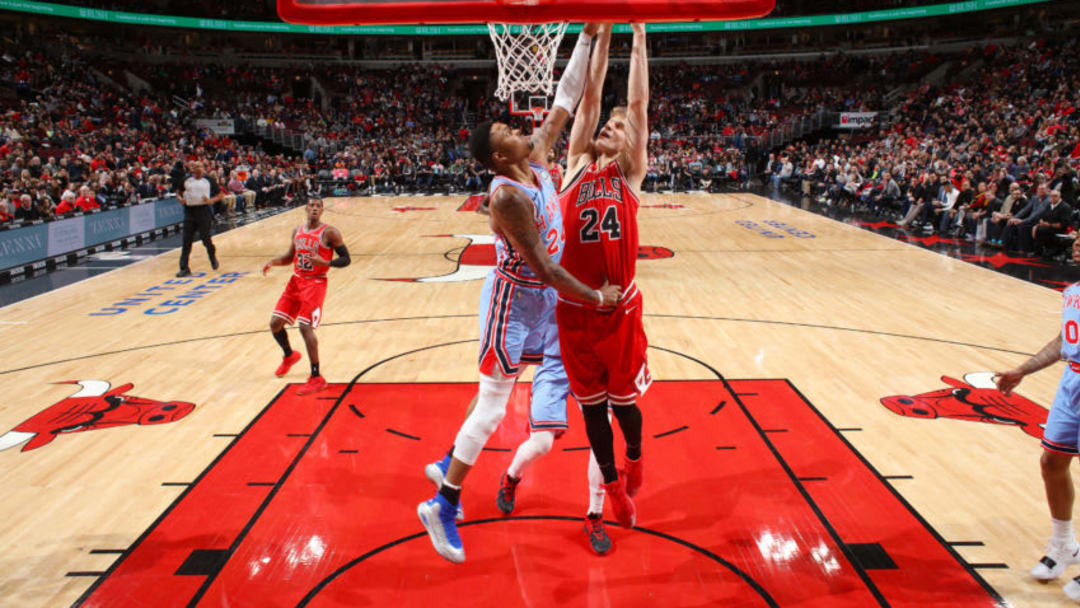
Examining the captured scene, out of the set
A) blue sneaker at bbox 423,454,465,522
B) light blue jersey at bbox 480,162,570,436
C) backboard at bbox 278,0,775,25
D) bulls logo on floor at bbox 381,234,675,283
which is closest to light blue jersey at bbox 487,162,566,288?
light blue jersey at bbox 480,162,570,436

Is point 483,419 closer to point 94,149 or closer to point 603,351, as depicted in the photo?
point 603,351

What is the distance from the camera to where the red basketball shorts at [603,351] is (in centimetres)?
340

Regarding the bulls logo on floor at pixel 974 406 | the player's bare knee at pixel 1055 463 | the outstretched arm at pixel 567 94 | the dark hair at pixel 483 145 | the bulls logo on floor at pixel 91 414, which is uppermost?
the outstretched arm at pixel 567 94

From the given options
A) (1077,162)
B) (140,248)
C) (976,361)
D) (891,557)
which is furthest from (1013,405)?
(140,248)

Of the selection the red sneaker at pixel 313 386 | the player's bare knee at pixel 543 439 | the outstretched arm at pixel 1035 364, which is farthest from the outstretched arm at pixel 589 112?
the red sneaker at pixel 313 386

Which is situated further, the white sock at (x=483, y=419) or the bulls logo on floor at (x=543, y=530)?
the white sock at (x=483, y=419)

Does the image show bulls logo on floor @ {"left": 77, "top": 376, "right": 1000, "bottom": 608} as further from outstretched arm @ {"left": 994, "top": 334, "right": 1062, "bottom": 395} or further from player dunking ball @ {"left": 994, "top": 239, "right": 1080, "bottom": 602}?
outstretched arm @ {"left": 994, "top": 334, "right": 1062, "bottom": 395}

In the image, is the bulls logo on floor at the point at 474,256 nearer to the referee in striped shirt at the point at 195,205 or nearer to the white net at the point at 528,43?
the white net at the point at 528,43

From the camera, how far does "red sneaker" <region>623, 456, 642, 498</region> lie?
362cm

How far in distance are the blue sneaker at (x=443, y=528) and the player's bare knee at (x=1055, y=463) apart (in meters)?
2.67

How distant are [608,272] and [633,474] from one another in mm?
1016

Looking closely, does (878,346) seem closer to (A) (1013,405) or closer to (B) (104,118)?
(A) (1013,405)

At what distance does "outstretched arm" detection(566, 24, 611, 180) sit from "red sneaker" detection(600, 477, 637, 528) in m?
1.48

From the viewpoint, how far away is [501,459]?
4727mm
